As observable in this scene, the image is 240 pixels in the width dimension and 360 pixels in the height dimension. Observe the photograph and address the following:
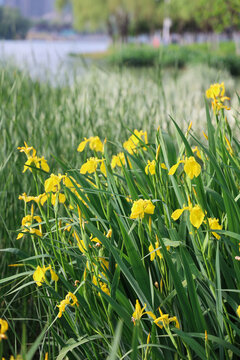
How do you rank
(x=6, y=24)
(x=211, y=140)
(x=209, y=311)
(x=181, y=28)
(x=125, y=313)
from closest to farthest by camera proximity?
(x=125, y=313), (x=209, y=311), (x=211, y=140), (x=6, y=24), (x=181, y=28)

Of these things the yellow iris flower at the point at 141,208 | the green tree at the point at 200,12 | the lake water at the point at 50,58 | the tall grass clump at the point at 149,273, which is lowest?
the tall grass clump at the point at 149,273

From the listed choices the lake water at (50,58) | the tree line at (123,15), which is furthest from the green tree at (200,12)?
the lake water at (50,58)

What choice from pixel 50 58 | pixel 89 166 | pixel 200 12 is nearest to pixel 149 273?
pixel 89 166

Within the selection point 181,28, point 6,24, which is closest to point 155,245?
point 6,24

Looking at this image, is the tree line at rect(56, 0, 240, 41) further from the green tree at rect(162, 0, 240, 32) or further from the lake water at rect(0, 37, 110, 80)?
the lake water at rect(0, 37, 110, 80)

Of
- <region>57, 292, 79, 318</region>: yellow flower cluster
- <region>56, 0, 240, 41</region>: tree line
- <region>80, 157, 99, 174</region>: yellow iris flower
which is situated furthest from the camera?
<region>56, 0, 240, 41</region>: tree line

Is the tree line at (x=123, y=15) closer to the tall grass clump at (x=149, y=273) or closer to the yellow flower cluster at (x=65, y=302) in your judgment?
the tall grass clump at (x=149, y=273)

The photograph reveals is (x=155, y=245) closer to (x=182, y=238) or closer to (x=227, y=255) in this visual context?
(x=182, y=238)

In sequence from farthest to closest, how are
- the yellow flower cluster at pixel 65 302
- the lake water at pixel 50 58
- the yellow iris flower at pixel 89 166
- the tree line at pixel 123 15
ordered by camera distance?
the tree line at pixel 123 15 → the lake water at pixel 50 58 → the yellow iris flower at pixel 89 166 → the yellow flower cluster at pixel 65 302

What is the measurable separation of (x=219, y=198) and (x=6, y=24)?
2.96 metres

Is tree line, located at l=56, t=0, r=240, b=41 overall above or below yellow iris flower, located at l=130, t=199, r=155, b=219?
above

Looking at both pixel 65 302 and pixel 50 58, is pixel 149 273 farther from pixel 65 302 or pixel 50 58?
pixel 50 58

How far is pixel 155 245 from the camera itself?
1083 millimetres

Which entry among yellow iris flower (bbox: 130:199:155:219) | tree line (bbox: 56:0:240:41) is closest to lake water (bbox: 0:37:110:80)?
yellow iris flower (bbox: 130:199:155:219)
